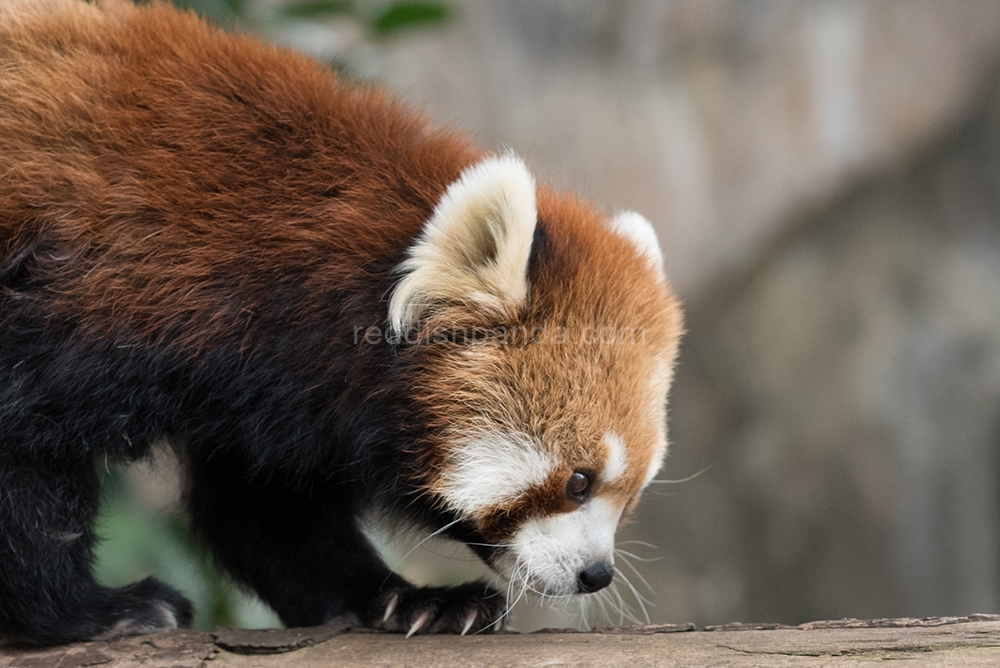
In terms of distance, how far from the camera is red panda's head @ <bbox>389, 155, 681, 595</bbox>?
2223 mm

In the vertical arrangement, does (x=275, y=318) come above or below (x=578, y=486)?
above

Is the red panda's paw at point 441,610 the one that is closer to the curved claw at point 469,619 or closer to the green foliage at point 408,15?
the curved claw at point 469,619

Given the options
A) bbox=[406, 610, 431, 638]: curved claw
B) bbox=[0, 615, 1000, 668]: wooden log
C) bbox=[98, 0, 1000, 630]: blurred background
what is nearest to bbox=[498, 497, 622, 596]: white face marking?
bbox=[0, 615, 1000, 668]: wooden log

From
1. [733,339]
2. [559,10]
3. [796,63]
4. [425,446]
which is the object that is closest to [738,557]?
[733,339]

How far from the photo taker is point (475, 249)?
7.41 feet

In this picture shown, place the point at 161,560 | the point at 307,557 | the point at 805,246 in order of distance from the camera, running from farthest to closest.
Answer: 1. the point at 805,246
2. the point at 161,560
3. the point at 307,557

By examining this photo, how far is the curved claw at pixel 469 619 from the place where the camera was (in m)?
2.45

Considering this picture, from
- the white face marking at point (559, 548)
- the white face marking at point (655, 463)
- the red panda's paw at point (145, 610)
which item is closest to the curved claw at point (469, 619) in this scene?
the white face marking at point (559, 548)

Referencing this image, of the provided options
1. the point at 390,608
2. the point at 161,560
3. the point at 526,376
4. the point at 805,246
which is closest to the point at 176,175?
the point at 526,376

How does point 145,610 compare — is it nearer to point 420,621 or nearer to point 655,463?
point 420,621

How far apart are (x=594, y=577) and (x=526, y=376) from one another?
58 centimetres

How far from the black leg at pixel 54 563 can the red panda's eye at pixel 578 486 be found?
3.64 feet

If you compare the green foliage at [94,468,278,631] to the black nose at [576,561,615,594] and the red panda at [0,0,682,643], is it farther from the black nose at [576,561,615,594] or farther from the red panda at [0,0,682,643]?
the black nose at [576,561,615,594]

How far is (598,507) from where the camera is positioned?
2.44 metres
